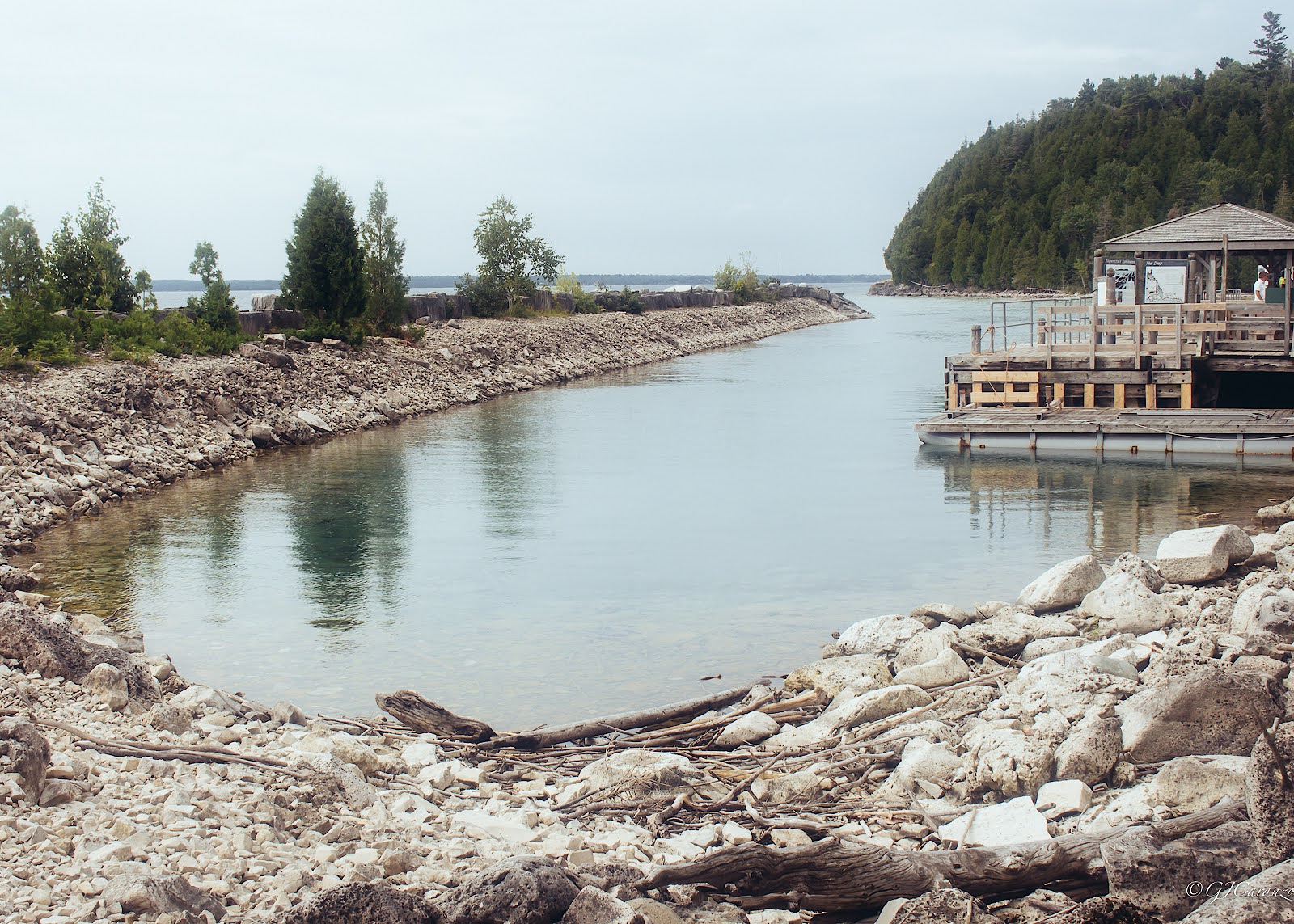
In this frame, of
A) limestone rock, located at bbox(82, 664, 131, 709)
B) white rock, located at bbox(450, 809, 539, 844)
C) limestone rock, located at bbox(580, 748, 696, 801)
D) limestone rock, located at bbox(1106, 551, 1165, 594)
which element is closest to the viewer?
white rock, located at bbox(450, 809, 539, 844)

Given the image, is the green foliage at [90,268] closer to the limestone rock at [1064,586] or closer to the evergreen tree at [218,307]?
the evergreen tree at [218,307]

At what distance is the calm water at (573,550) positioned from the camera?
995 cm

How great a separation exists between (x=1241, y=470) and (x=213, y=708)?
1792cm

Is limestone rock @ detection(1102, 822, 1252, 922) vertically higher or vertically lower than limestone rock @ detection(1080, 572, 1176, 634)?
higher

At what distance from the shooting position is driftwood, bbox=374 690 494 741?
762cm

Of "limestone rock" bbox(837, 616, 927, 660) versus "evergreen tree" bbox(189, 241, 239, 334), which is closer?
"limestone rock" bbox(837, 616, 927, 660)

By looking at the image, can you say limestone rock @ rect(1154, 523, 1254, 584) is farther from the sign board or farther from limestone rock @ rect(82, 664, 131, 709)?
the sign board

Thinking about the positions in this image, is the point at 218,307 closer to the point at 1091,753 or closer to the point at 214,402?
the point at 214,402

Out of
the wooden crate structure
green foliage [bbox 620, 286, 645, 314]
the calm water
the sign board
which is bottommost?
the calm water

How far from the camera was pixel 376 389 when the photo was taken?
30.3 meters

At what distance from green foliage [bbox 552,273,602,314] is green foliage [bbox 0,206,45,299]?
2959cm

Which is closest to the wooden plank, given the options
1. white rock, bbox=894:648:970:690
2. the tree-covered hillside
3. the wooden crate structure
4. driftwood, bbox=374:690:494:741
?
the wooden crate structure

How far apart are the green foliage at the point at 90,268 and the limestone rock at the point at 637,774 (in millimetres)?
23402

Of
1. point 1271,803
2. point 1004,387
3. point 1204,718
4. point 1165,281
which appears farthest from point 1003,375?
point 1271,803
